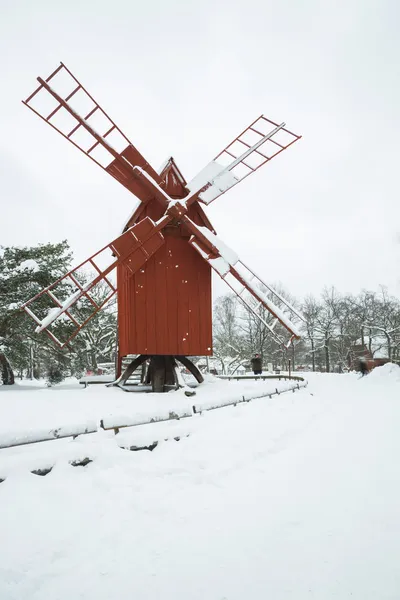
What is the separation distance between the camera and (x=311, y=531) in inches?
120

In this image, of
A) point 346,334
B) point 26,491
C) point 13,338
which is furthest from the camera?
point 346,334

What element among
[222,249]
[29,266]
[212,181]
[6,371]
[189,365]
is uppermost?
[212,181]

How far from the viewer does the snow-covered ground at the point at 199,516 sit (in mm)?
2385

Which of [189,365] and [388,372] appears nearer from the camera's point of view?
[189,365]

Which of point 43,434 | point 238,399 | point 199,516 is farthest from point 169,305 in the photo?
point 199,516

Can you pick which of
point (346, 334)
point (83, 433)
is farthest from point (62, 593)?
point (346, 334)

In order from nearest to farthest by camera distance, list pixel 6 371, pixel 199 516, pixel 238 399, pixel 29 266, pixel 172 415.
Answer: pixel 199 516 → pixel 172 415 → pixel 238 399 → pixel 29 266 → pixel 6 371

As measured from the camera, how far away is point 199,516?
3412 millimetres

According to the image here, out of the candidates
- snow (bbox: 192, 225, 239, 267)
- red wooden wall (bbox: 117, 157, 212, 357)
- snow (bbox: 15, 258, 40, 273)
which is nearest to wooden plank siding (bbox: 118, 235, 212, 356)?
red wooden wall (bbox: 117, 157, 212, 357)

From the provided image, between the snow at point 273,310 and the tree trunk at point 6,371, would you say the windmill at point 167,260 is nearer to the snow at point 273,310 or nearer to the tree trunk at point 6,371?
the snow at point 273,310

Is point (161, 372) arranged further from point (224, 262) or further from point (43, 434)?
point (43, 434)

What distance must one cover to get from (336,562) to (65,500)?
240cm

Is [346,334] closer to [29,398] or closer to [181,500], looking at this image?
[29,398]

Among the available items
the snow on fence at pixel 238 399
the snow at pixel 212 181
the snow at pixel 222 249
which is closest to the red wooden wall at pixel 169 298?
the snow at pixel 212 181
